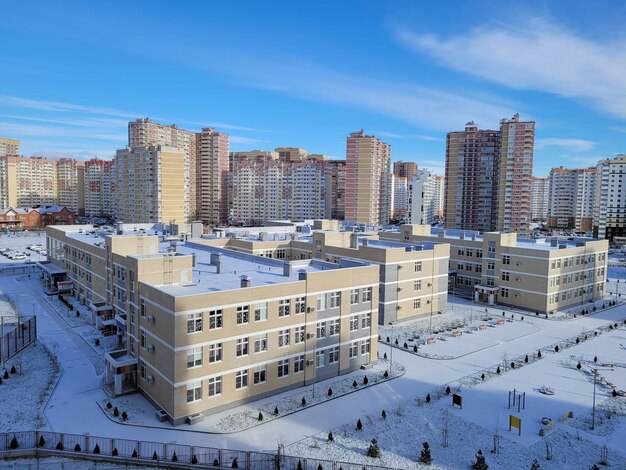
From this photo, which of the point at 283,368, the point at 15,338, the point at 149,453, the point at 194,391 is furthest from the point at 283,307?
the point at 15,338

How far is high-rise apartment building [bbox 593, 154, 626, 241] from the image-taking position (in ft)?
359

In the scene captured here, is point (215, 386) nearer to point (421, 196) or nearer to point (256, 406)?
point (256, 406)

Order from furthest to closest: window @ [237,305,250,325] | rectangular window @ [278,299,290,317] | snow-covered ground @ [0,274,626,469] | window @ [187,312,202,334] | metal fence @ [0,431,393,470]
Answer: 1. rectangular window @ [278,299,290,317]
2. window @ [237,305,250,325]
3. window @ [187,312,202,334]
4. snow-covered ground @ [0,274,626,469]
5. metal fence @ [0,431,393,470]

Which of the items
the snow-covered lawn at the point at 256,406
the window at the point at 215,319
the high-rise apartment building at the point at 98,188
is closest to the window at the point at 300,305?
the snow-covered lawn at the point at 256,406

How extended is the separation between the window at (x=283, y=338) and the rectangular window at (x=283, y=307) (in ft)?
2.77

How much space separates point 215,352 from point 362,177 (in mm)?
91831

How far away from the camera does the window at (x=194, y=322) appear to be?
67.6 ft

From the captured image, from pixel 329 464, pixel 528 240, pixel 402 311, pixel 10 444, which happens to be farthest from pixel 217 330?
pixel 528 240

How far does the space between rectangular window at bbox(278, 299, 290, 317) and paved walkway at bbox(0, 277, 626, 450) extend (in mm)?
4711

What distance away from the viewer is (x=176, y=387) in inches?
797

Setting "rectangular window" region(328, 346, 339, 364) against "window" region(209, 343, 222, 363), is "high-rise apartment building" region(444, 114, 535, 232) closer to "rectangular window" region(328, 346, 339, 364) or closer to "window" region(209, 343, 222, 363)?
"rectangular window" region(328, 346, 339, 364)

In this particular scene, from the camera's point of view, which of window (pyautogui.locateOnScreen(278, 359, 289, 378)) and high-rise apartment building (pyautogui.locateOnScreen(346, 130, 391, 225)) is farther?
high-rise apartment building (pyautogui.locateOnScreen(346, 130, 391, 225))

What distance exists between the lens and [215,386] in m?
21.6

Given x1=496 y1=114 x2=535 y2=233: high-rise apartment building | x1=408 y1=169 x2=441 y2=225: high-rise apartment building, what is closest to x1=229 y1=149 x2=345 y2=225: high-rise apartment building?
x1=408 y1=169 x2=441 y2=225: high-rise apartment building
